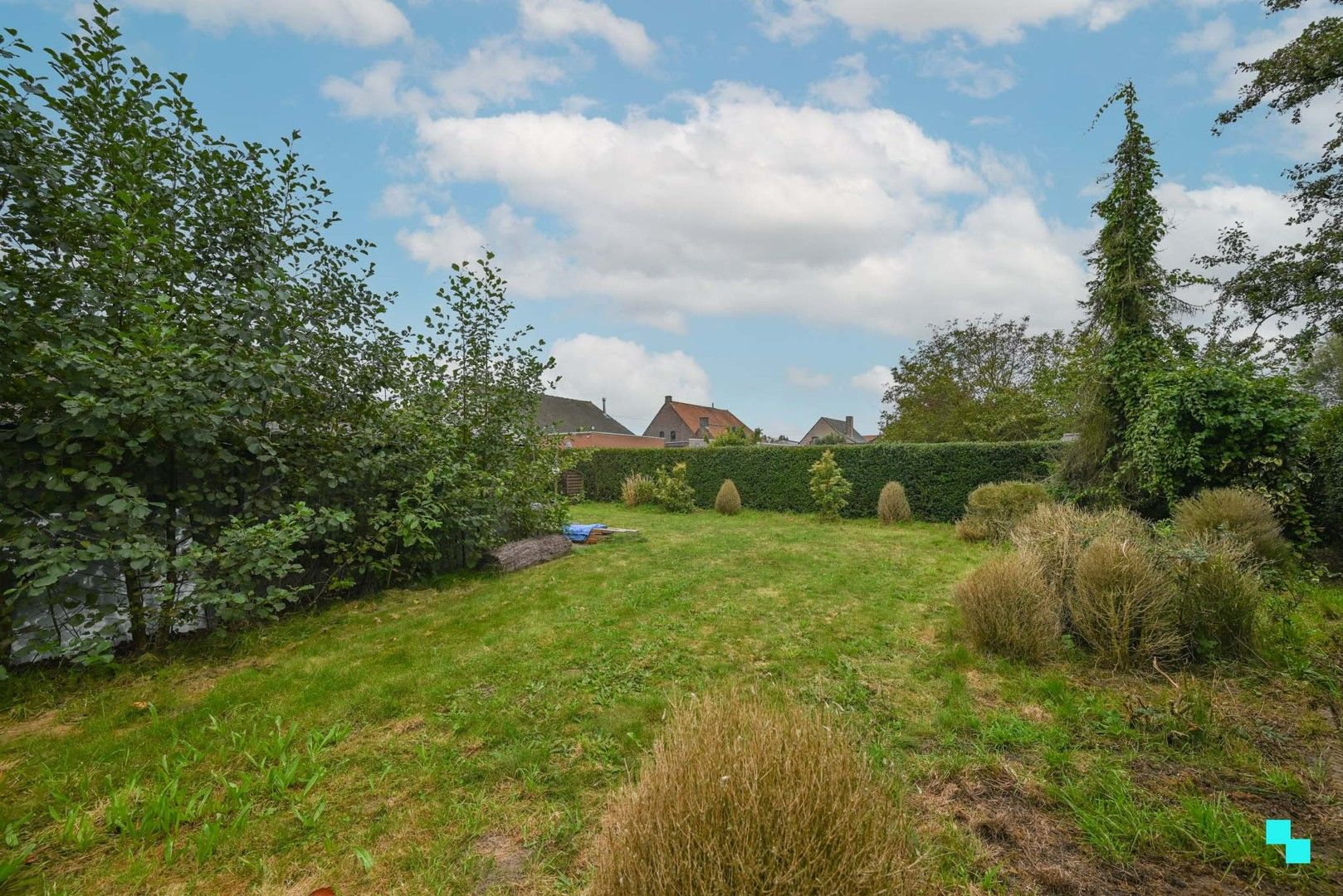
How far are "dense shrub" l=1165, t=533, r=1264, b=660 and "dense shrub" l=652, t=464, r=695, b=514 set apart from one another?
11987 millimetres

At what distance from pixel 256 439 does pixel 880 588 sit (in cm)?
686

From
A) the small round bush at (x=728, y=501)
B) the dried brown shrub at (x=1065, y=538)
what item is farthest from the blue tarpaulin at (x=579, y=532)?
the dried brown shrub at (x=1065, y=538)

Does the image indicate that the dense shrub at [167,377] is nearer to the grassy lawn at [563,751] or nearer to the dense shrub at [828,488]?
the grassy lawn at [563,751]

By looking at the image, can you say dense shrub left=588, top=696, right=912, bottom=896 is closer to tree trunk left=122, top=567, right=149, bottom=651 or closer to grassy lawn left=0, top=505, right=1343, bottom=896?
grassy lawn left=0, top=505, right=1343, bottom=896

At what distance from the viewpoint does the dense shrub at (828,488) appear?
521 inches

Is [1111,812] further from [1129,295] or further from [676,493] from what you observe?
[676,493]

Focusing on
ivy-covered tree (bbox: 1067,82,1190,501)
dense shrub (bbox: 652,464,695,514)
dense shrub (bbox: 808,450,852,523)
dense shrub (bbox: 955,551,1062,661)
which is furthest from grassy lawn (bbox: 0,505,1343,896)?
dense shrub (bbox: 652,464,695,514)

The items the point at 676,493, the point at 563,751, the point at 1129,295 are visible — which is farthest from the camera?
the point at 676,493

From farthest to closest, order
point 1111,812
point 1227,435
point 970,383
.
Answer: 1. point 970,383
2. point 1227,435
3. point 1111,812

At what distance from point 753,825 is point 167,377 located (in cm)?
469

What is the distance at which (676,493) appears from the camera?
1530 centimetres

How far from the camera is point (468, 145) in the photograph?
7.31 metres

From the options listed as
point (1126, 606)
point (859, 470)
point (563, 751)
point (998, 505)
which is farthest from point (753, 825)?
point (859, 470)

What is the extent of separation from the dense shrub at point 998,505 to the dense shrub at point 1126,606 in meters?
5.29
